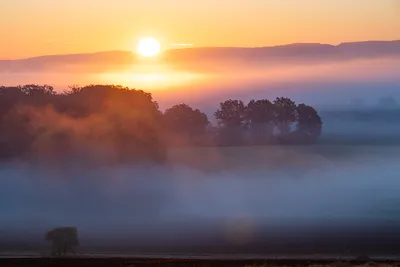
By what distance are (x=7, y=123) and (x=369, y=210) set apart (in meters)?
A: 21.9

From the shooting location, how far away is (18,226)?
1469 inches

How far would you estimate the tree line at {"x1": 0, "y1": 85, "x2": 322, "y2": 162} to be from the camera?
4191 centimetres

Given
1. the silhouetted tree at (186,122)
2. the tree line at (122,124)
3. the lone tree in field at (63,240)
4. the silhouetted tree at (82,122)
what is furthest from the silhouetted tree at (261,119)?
the lone tree in field at (63,240)

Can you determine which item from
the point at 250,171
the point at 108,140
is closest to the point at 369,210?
the point at 250,171

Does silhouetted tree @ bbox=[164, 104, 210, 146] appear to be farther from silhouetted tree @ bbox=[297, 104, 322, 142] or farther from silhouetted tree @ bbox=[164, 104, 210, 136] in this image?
silhouetted tree @ bbox=[297, 104, 322, 142]

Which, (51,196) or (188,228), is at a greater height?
(51,196)

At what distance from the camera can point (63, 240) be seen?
1208 inches

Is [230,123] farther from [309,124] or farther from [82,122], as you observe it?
Answer: [82,122]

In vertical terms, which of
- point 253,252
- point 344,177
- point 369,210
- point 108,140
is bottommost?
point 253,252

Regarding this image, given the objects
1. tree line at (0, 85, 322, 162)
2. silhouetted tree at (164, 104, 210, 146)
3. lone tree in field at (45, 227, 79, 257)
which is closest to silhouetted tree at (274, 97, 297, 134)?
tree line at (0, 85, 322, 162)

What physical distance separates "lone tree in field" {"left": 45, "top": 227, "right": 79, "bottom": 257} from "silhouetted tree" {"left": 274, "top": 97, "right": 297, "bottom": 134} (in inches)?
606

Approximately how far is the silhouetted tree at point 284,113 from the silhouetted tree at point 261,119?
1.25 ft

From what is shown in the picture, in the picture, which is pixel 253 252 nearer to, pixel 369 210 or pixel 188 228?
pixel 188 228

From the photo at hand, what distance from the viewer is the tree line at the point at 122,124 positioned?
41.9 metres
